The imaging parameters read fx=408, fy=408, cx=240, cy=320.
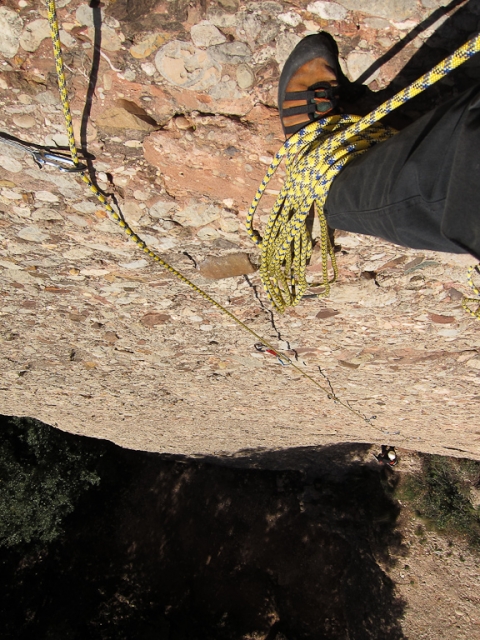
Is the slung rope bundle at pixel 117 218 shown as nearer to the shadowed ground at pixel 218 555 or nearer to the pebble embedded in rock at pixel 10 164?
the pebble embedded in rock at pixel 10 164

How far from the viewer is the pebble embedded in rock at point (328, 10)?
0.99 metres

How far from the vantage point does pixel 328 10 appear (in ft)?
3.27

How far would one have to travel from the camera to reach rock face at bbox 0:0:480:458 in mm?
1000

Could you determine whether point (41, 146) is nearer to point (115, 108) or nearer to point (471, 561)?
point (115, 108)

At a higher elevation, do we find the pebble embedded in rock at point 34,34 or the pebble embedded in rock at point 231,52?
the pebble embedded in rock at point 231,52

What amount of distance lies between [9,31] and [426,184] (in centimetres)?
100

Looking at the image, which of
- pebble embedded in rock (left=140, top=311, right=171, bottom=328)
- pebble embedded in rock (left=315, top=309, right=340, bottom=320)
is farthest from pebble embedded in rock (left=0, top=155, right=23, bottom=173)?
pebble embedded in rock (left=315, top=309, right=340, bottom=320)

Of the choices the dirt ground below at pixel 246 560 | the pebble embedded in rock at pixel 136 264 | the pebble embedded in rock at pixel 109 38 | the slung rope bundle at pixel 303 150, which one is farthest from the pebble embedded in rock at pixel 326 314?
the dirt ground below at pixel 246 560

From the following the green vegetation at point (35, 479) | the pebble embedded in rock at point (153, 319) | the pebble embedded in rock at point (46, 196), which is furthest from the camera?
the green vegetation at point (35, 479)

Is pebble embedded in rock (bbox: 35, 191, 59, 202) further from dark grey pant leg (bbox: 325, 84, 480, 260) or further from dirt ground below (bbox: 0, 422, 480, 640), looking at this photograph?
dirt ground below (bbox: 0, 422, 480, 640)

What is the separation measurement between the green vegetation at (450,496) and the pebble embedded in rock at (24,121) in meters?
5.12

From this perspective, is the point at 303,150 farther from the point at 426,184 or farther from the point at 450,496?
the point at 450,496

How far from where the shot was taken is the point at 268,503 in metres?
5.46

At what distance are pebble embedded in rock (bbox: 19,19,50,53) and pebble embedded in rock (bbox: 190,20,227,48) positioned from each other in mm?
343
